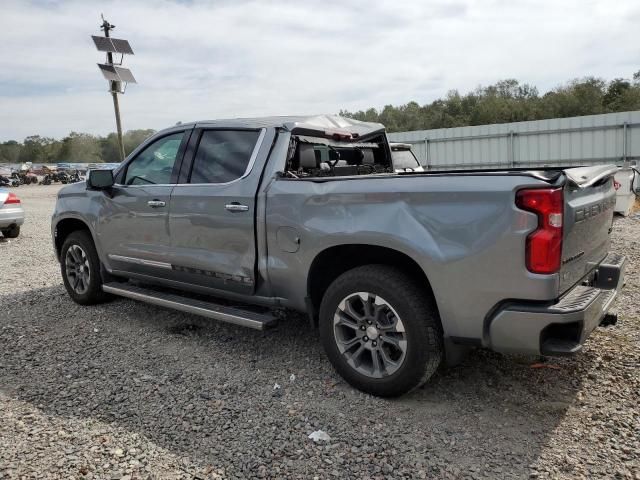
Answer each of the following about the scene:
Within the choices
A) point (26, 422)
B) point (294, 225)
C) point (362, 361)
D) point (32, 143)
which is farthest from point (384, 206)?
point (32, 143)

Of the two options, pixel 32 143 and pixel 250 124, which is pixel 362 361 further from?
pixel 32 143

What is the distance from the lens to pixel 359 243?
3.32 meters

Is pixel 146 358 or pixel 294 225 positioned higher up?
pixel 294 225

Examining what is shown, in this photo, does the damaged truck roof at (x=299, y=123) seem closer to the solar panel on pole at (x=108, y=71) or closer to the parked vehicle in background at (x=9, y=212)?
the parked vehicle in background at (x=9, y=212)

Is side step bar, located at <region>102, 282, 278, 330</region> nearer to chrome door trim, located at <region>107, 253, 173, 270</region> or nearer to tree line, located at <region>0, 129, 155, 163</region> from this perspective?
chrome door trim, located at <region>107, 253, 173, 270</region>

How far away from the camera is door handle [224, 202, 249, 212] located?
3.90 meters

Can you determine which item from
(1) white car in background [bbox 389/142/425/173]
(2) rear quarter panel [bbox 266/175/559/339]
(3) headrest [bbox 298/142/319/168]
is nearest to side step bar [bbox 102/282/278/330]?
(2) rear quarter panel [bbox 266/175/559/339]

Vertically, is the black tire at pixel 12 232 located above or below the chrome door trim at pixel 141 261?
below

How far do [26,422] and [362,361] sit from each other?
2.13 meters

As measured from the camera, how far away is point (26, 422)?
327 centimetres

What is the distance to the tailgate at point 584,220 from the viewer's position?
2818 millimetres

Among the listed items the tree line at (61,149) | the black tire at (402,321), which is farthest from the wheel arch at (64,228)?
the tree line at (61,149)

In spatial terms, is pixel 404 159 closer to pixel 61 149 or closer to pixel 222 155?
pixel 222 155

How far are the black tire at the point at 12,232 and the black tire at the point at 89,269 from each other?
6.61m
